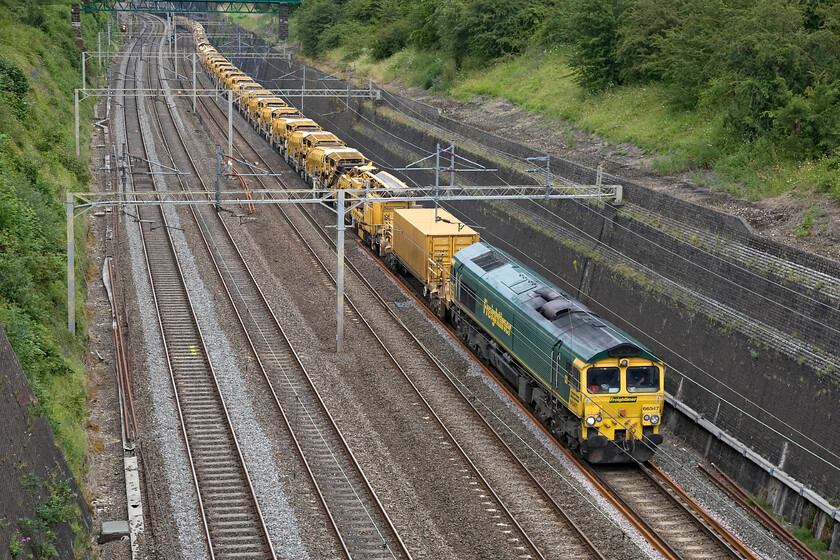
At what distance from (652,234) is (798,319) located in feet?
22.6

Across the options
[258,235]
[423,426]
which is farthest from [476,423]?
[258,235]

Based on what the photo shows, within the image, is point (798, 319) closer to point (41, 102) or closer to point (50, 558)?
point (50, 558)

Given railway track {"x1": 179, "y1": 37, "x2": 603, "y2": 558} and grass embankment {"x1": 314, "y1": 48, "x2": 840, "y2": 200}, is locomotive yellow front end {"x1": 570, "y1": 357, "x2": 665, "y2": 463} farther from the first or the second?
grass embankment {"x1": 314, "y1": 48, "x2": 840, "y2": 200}

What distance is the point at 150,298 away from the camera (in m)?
31.9

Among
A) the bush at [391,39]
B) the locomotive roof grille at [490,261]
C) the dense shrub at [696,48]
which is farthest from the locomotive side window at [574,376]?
the bush at [391,39]

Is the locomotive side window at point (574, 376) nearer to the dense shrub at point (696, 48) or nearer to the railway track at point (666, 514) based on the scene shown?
the railway track at point (666, 514)

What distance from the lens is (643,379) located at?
20.8 meters

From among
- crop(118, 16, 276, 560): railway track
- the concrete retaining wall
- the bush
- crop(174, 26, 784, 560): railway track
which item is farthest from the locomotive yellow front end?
the bush

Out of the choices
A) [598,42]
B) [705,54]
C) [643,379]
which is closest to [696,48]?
[705,54]

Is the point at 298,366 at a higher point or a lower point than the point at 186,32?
lower

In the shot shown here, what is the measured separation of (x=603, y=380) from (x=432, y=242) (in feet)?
37.2

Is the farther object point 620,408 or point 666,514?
point 620,408

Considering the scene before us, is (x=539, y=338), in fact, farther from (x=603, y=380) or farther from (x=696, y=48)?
(x=696, y=48)

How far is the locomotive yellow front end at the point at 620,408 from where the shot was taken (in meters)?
20.4
